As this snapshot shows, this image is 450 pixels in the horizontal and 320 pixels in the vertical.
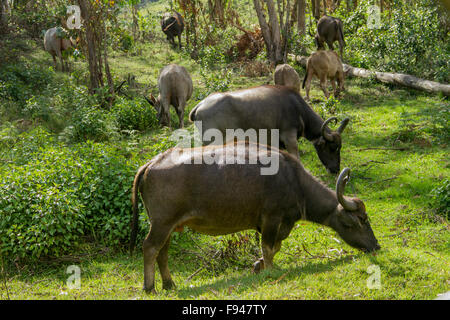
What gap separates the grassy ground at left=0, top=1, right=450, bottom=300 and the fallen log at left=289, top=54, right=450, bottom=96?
5.44ft

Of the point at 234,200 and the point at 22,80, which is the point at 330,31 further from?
the point at 234,200

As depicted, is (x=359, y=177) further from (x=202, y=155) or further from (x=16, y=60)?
(x=16, y=60)

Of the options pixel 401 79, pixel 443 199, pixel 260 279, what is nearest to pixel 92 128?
pixel 260 279

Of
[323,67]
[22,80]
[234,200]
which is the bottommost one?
[234,200]

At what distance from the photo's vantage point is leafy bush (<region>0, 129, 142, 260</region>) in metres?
6.93

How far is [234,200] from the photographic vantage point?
5.59m

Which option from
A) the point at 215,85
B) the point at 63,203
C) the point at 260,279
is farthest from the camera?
the point at 215,85

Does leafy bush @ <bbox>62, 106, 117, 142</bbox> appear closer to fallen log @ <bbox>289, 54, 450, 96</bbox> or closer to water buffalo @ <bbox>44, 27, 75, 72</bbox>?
water buffalo @ <bbox>44, 27, 75, 72</bbox>

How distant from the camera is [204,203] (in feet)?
18.1

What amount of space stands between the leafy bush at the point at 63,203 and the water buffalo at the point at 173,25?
1571cm

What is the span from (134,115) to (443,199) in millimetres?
8220

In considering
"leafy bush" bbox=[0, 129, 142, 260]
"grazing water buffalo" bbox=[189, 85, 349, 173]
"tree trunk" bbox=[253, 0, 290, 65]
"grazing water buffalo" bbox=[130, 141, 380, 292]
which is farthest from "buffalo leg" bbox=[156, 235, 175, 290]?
"tree trunk" bbox=[253, 0, 290, 65]

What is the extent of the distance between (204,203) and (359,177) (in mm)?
4637
